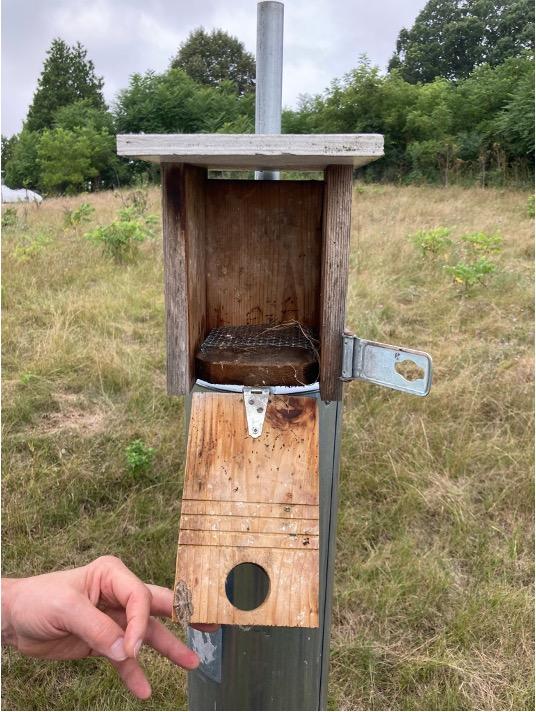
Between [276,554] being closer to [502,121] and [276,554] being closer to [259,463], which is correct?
[259,463]

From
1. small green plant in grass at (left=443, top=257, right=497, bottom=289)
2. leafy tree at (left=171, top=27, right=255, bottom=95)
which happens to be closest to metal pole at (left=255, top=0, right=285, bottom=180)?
small green plant in grass at (left=443, top=257, right=497, bottom=289)

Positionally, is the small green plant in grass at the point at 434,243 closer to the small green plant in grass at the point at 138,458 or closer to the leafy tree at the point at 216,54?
the small green plant in grass at the point at 138,458

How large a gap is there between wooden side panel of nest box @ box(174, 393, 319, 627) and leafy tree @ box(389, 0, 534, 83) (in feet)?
3.78

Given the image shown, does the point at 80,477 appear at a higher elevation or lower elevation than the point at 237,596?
lower

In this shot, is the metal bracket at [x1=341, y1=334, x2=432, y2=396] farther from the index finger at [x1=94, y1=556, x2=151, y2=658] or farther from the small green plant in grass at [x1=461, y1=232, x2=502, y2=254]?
the small green plant in grass at [x1=461, y1=232, x2=502, y2=254]

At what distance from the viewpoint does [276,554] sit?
1060 mm

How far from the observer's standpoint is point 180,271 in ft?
4.03

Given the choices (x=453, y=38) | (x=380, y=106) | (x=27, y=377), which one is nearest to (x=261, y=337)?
(x=453, y=38)

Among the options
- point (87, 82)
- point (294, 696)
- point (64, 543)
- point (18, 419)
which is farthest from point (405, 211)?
point (87, 82)

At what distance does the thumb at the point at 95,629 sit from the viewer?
110cm

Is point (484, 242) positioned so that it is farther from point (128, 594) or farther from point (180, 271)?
point (128, 594)

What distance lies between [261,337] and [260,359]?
0.64 ft

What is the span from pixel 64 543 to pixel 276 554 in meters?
1.99

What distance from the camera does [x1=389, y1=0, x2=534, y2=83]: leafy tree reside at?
5.49ft
